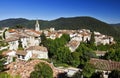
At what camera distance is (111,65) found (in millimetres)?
45125

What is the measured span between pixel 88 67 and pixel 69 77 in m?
5.70

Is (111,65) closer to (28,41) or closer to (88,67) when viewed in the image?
(88,67)

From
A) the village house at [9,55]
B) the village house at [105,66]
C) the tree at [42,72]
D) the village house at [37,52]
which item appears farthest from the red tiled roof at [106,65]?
the village house at [9,55]

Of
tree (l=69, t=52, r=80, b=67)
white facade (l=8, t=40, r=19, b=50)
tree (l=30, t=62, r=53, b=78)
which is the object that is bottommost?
tree (l=69, t=52, r=80, b=67)

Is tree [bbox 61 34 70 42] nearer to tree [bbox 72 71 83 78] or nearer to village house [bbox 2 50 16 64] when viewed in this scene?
village house [bbox 2 50 16 64]

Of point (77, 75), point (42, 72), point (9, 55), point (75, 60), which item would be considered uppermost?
point (9, 55)

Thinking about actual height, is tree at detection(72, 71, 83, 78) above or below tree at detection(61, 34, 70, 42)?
below

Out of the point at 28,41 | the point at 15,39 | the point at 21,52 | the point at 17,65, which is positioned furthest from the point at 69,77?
the point at 28,41

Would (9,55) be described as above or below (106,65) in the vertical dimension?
above

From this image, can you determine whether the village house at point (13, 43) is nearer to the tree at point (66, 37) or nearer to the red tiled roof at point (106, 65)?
the red tiled roof at point (106, 65)

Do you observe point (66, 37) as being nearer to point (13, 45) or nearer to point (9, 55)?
point (13, 45)

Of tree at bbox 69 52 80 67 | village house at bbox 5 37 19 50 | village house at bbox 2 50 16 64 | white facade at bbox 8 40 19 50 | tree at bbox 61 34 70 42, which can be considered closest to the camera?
village house at bbox 2 50 16 64

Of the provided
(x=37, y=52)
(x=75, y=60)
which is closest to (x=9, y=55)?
(x=37, y=52)

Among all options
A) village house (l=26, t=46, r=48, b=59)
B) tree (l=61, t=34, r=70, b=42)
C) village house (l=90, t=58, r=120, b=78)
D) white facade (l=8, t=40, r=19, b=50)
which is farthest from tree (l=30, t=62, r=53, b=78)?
tree (l=61, t=34, r=70, b=42)
